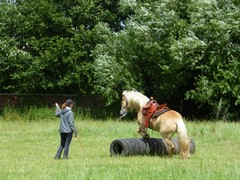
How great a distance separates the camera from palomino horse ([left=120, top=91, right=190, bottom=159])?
14.5 meters

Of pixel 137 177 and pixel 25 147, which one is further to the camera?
pixel 25 147

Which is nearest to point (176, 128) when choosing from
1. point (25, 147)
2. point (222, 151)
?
point (222, 151)

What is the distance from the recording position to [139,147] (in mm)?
15062

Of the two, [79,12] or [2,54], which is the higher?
[79,12]

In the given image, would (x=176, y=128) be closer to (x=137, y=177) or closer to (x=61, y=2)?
(x=137, y=177)

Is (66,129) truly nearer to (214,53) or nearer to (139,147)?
(139,147)

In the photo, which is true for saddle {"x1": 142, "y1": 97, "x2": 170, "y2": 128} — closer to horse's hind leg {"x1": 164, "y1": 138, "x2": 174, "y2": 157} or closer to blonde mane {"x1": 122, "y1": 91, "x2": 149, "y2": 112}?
Answer: blonde mane {"x1": 122, "y1": 91, "x2": 149, "y2": 112}

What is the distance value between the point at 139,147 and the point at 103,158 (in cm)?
121

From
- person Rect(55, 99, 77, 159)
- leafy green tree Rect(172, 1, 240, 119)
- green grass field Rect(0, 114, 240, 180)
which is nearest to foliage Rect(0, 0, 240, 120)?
leafy green tree Rect(172, 1, 240, 119)

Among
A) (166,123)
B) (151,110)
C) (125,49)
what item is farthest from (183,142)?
(125,49)

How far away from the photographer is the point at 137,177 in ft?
29.5

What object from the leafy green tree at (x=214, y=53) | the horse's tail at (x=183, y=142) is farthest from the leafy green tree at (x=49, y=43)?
the horse's tail at (x=183, y=142)

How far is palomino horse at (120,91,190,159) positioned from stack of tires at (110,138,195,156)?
0.44m

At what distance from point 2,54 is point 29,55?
5.99 ft
